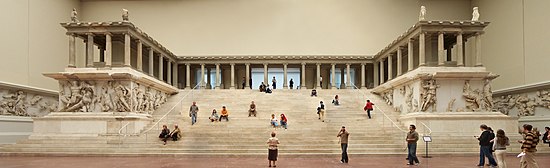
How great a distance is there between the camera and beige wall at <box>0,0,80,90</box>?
2817 cm

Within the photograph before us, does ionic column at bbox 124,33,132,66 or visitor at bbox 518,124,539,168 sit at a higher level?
ionic column at bbox 124,33,132,66

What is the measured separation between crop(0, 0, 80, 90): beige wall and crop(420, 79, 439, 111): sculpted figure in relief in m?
22.0

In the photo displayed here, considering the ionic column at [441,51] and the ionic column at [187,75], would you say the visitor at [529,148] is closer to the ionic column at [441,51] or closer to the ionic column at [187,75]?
the ionic column at [441,51]

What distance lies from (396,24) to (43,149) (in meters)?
29.5

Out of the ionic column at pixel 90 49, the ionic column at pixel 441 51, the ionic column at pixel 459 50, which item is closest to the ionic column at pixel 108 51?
the ionic column at pixel 90 49

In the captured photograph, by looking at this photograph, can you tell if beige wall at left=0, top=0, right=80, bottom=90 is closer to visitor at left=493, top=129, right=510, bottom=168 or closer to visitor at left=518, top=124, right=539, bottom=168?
visitor at left=493, top=129, right=510, bottom=168

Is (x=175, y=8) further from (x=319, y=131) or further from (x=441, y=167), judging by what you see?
(x=441, y=167)

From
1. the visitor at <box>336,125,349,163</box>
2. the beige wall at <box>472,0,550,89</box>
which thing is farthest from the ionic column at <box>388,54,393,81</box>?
the visitor at <box>336,125,349,163</box>

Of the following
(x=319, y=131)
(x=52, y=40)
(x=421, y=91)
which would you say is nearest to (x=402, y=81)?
(x=421, y=91)

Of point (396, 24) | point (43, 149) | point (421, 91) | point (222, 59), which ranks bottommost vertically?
point (43, 149)

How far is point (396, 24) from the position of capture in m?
40.8

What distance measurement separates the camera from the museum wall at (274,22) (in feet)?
134

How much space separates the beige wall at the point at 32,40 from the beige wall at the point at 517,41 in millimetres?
29735

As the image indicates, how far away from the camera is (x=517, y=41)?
30875mm
